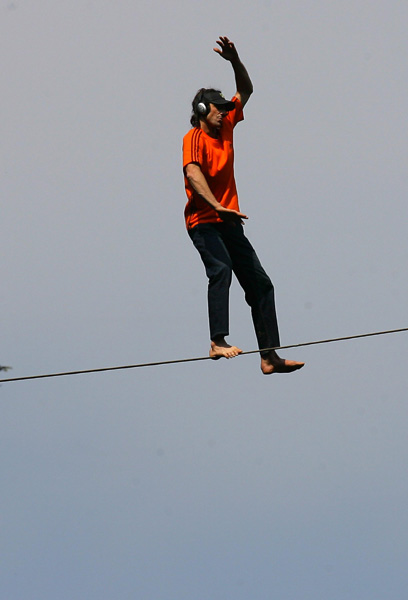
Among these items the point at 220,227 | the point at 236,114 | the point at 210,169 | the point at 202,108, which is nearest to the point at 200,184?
the point at 210,169

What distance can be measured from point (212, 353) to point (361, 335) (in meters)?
1.28

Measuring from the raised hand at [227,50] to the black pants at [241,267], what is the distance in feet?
5.21

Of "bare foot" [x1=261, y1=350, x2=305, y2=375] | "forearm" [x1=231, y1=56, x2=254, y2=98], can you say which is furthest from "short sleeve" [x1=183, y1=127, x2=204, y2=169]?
"bare foot" [x1=261, y1=350, x2=305, y2=375]

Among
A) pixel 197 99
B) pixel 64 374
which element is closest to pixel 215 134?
pixel 197 99

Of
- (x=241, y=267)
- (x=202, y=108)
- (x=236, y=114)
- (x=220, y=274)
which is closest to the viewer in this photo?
(x=220, y=274)

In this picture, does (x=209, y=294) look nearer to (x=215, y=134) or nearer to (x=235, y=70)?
(x=215, y=134)

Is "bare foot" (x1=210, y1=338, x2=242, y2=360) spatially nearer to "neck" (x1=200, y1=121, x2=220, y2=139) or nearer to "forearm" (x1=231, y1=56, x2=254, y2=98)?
"neck" (x1=200, y1=121, x2=220, y2=139)

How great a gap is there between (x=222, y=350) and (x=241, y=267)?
35.7 inches

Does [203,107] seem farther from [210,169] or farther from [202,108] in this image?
[210,169]

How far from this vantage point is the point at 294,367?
10047 millimetres

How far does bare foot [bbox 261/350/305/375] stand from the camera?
1000cm

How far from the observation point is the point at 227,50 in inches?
404

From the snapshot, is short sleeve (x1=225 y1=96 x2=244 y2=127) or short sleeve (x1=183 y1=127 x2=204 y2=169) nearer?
short sleeve (x1=183 y1=127 x2=204 y2=169)

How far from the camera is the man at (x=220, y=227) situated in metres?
9.55
